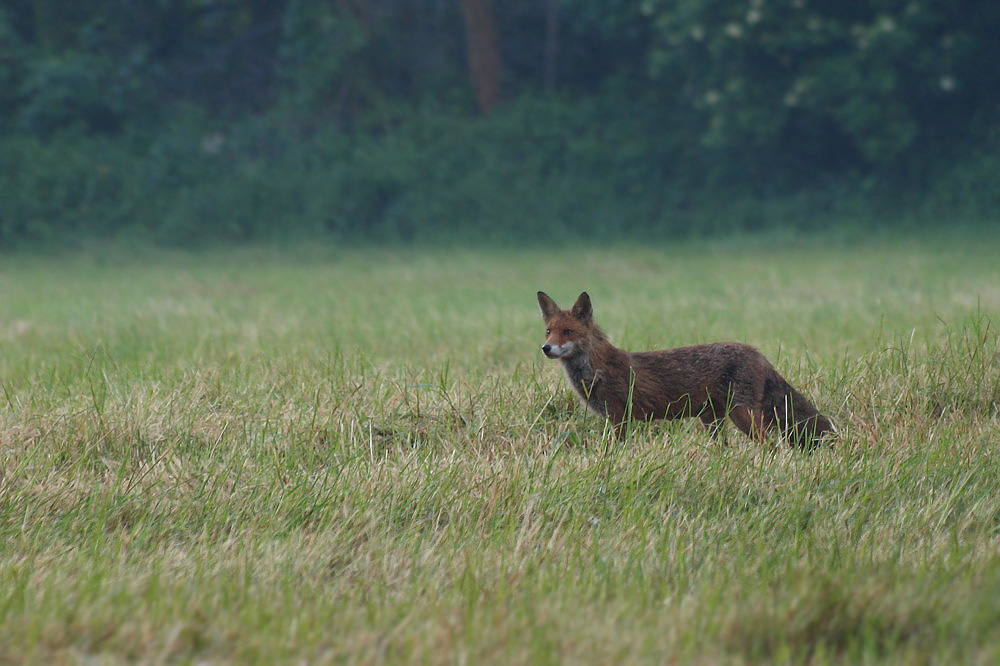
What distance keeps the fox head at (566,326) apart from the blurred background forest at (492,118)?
19.2 metres

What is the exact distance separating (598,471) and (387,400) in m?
1.69

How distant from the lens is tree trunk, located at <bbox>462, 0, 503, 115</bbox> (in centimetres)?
2792

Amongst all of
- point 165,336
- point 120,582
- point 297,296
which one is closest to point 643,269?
point 297,296

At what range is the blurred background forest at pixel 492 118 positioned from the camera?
79.2ft

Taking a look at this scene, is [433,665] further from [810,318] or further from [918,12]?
[918,12]

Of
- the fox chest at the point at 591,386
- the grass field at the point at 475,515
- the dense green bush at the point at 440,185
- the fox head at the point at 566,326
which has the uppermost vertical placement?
the dense green bush at the point at 440,185

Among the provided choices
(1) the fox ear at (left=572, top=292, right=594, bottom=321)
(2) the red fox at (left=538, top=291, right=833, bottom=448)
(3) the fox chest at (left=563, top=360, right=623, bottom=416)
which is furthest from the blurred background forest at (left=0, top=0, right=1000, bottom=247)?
(3) the fox chest at (left=563, top=360, right=623, bottom=416)

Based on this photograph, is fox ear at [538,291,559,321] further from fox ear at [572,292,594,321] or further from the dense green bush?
the dense green bush

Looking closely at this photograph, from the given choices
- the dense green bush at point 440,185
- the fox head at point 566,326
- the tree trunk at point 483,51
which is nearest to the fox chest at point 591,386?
the fox head at point 566,326

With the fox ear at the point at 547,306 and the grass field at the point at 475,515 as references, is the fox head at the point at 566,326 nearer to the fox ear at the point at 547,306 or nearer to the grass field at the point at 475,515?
the fox ear at the point at 547,306

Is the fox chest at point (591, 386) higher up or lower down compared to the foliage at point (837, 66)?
lower down

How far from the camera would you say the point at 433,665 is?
3424mm

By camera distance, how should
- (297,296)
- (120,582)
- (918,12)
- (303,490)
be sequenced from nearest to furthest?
(120,582) < (303,490) < (297,296) < (918,12)

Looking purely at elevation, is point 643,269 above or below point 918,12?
below
